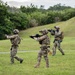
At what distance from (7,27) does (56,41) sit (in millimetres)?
63214

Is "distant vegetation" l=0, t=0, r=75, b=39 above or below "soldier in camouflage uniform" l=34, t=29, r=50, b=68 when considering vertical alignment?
below

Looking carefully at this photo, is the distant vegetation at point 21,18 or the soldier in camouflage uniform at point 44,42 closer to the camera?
the soldier in camouflage uniform at point 44,42

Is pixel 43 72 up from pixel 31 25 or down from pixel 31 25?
up

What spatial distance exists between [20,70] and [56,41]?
10050 mm

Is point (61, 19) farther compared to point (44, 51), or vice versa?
point (61, 19)

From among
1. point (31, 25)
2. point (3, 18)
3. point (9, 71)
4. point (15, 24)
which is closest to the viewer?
point (9, 71)

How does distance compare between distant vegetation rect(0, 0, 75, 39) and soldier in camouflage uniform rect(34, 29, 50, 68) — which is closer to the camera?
soldier in camouflage uniform rect(34, 29, 50, 68)

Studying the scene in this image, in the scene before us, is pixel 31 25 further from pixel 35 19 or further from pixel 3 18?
pixel 3 18

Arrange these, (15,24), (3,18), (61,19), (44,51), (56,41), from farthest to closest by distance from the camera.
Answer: (61,19)
(15,24)
(3,18)
(56,41)
(44,51)

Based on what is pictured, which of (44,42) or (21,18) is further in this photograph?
(21,18)

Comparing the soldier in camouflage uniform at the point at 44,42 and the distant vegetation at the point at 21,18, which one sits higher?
the soldier in camouflage uniform at the point at 44,42

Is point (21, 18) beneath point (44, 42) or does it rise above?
beneath

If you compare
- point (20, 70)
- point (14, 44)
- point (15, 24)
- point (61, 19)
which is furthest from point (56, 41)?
point (61, 19)

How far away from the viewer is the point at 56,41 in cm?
2684
